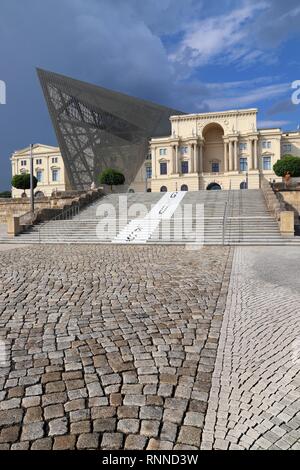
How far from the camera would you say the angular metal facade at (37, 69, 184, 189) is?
57750 millimetres

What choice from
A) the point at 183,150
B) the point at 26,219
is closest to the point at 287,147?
the point at 183,150

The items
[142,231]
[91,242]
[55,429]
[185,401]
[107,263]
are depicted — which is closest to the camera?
[55,429]

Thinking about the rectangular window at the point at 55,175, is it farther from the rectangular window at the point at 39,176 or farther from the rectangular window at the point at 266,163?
the rectangular window at the point at 266,163

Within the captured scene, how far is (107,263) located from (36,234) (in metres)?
9.75

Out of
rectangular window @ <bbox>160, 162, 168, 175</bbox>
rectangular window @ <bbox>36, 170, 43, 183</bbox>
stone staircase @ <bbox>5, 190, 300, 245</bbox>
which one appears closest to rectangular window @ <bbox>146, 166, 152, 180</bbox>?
rectangular window @ <bbox>160, 162, 168, 175</bbox>

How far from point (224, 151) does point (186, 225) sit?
54.9 meters

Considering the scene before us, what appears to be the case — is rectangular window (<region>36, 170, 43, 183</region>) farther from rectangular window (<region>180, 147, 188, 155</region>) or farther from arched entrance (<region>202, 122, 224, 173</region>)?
arched entrance (<region>202, 122, 224, 173</region>)

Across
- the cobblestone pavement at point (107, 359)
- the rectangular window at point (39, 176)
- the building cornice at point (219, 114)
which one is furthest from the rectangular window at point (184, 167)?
the cobblestone pavement at point (107, 359)

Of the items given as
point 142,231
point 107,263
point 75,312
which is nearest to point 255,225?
point 142,231

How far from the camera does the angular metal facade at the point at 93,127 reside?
57750 millimetres

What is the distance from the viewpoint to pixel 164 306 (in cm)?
578

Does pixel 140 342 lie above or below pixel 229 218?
below
